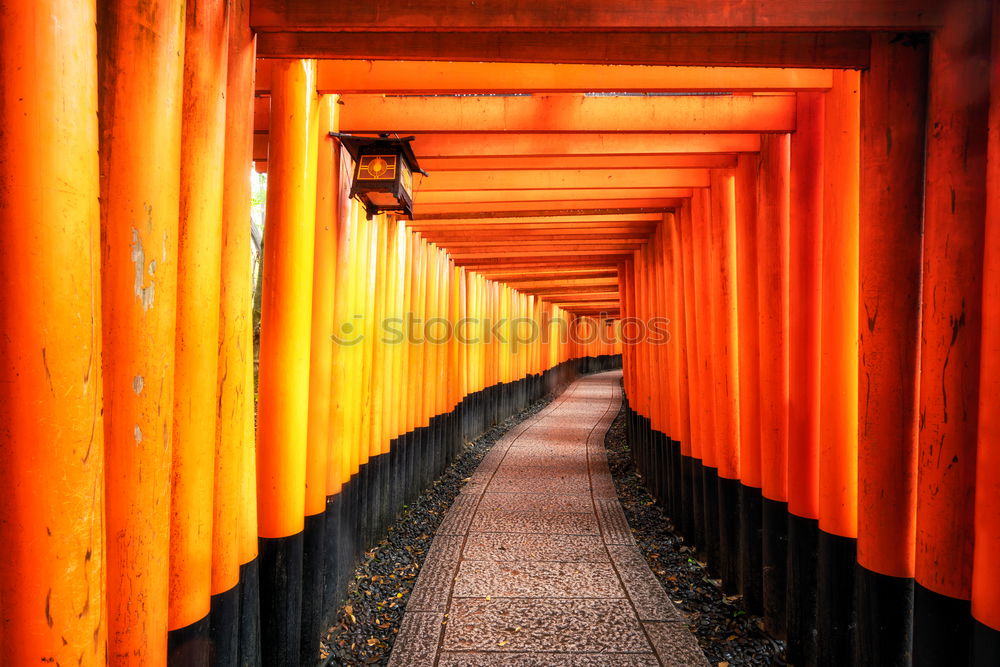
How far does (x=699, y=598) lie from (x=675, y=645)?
1022 mm

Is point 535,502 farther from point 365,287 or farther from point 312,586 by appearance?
point 312,586

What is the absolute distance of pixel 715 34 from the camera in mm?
2498

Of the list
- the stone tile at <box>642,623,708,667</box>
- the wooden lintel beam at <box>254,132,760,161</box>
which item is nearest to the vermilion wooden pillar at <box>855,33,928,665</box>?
the stone tile at <box>642,623,708,667</box>

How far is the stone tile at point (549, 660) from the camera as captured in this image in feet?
12.1

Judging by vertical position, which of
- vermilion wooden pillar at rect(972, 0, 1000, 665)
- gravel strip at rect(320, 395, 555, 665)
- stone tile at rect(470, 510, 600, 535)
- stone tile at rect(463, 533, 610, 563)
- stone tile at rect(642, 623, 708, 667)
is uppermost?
vermilion wooden pillar at rect(972, 0, 1000, 665)

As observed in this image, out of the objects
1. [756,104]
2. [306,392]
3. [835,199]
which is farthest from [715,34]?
[306,392]

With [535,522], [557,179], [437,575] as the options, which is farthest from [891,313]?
[535,522]

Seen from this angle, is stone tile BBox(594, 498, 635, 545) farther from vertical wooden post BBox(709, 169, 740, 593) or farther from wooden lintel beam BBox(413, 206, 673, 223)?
wooden lintel beam BBox(413, 206, 673, 223)

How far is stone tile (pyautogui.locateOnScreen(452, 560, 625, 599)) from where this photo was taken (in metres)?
4.71

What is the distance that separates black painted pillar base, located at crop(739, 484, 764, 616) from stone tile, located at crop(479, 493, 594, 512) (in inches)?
109

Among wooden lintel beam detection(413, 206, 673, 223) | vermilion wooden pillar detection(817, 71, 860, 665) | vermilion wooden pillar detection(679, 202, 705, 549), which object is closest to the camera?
vermilion wooden pillar detection(817, 71, 860, 665)

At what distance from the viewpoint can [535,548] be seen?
575cm

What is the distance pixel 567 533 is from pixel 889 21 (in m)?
5.13

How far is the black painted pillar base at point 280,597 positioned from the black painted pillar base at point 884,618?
281 centimetres
